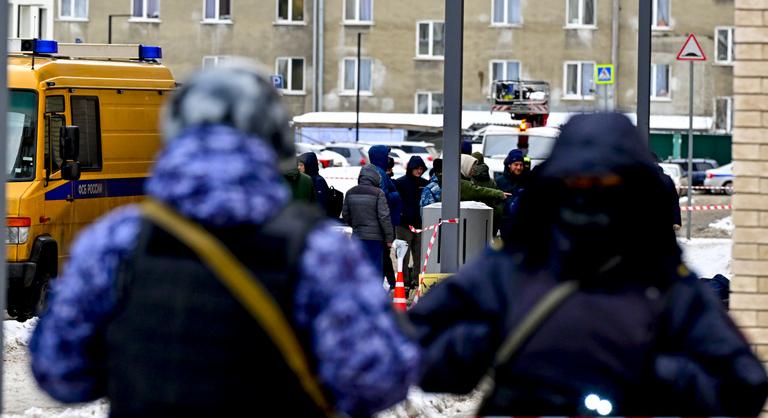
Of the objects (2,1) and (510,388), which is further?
(2,1)

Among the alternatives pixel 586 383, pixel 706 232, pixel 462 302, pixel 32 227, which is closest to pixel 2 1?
pixel 462 302

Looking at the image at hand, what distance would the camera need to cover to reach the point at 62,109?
16578 millimetres

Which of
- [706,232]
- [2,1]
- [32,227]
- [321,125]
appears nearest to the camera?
[2,1]

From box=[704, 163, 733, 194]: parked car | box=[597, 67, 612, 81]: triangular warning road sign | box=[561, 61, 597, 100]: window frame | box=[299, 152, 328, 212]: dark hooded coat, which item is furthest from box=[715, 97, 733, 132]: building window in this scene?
box=[299, 152, 328, 212]: dark hooded coat

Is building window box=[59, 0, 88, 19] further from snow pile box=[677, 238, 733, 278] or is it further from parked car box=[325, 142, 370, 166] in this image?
snow pile box=[677, 238, 733, 278]

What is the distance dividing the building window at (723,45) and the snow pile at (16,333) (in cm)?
5292

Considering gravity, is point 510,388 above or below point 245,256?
below

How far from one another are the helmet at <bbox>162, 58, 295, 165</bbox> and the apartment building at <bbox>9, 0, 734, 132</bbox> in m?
60.9

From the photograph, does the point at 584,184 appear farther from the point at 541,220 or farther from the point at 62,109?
the point at 62,109

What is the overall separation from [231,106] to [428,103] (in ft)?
207

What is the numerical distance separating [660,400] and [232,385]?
43.7 inches

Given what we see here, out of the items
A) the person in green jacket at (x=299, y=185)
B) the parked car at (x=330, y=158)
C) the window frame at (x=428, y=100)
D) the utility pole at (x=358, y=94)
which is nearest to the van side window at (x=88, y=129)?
the person in green jacket at (x=299, y=185)

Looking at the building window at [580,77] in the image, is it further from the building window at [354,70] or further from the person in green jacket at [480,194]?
the person in green jacket at [480,194]

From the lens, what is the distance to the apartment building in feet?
213
